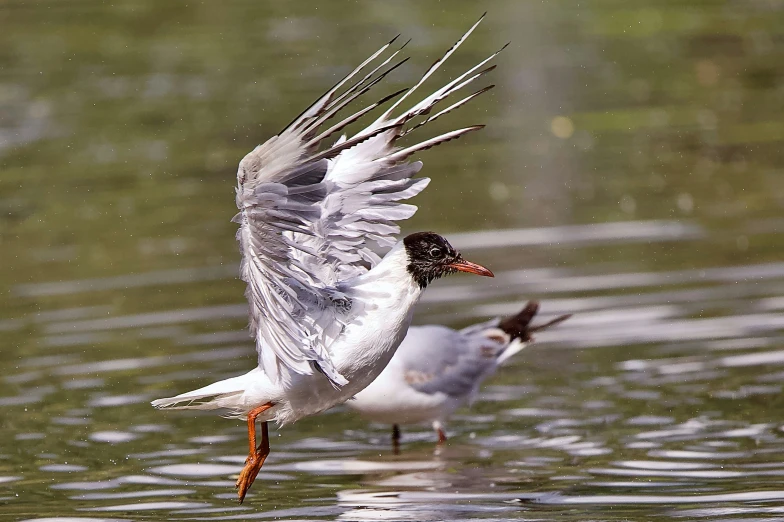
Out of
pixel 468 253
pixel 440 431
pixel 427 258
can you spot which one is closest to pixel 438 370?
pixel 440 431

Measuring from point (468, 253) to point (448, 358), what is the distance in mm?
2836

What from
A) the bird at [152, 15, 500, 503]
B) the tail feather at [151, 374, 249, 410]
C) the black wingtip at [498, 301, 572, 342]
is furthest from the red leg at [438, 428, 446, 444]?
the tail feather at [151, 374, 249, 410]

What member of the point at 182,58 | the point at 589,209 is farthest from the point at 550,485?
the point at 182,58

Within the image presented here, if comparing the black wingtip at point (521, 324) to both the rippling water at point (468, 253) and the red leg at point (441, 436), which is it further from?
the red leg at point (441, 436)

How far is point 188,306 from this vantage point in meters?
11.2

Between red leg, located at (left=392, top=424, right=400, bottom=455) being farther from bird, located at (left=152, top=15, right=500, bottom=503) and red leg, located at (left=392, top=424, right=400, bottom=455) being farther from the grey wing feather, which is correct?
bird, located at (left=152, top=15, right=500, bottom=503)

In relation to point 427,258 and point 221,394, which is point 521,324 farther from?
point 221,394

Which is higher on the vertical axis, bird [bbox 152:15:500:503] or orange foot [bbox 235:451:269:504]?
bird [bbox 152:15:500:503]

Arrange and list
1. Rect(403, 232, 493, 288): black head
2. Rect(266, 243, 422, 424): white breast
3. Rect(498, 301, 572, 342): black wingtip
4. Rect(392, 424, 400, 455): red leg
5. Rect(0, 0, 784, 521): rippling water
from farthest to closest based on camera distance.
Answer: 1. Rect(498, 301, 572, 342): black wingtip
2. Rect(392, 424, 400, 455): red leg
3. Rect(0, 0, 784, 521): rippling water
4. Rect(403, 232, 493, 288): black head
5. Rect(266, 243, 422, 424): white breast

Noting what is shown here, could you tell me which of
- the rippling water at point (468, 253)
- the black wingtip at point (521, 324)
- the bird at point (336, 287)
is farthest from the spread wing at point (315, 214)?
the black wingtip at point (521, 324)

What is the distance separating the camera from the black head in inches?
279

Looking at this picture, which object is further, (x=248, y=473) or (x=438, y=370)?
(x=438, y=370)

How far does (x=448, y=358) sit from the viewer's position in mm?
9273

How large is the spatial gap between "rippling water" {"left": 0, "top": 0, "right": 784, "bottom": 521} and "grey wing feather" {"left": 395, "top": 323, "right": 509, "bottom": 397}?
0.85ft
